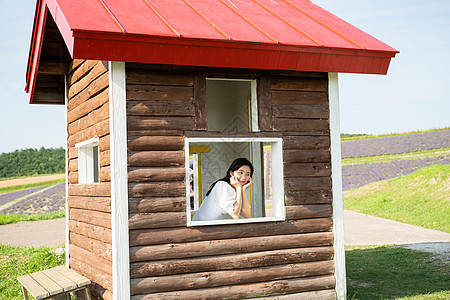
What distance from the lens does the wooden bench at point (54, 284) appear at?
535cm

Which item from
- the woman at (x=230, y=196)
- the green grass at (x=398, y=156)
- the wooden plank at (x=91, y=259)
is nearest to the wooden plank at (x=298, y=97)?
the woman at (x=230, y=196)

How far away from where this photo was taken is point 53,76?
852cm

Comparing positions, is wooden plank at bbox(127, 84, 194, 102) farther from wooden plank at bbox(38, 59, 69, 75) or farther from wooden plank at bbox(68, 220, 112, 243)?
wooden plank at bbox(38, 59, 69, 75)

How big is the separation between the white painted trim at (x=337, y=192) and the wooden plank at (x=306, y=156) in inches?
3.5

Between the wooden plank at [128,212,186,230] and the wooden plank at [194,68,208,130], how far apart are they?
104 cm

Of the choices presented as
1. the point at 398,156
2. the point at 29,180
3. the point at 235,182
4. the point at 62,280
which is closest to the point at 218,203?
the point at 235,182

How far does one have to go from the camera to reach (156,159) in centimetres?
549

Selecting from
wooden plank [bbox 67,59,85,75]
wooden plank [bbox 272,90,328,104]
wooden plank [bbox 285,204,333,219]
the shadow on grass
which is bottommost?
the shadow on grass

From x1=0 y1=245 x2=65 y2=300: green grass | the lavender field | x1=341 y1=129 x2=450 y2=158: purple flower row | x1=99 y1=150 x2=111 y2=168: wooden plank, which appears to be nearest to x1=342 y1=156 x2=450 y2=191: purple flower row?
the lavender field

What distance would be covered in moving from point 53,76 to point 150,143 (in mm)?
3900

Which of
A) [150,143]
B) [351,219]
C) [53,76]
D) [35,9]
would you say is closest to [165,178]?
[150,143]

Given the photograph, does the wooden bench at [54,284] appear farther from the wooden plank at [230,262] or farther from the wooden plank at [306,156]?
the wooden plank at [306,156]

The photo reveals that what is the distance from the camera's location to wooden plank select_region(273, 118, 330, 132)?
6.07 meters

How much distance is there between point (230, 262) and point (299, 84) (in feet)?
7.77
